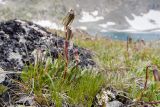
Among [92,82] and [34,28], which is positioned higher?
[34,28]

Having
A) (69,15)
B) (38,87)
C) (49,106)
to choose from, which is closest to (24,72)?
(38,87)

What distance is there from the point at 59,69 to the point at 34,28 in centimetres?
163

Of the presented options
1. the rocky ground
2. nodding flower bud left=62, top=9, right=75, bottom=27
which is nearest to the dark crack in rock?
the rocky ground

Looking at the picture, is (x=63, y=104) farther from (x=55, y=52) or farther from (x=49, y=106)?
(x=55, y=52)

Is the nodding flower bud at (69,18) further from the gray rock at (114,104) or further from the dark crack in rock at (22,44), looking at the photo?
the gray rock at (114,104)

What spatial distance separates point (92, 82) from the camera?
432cm

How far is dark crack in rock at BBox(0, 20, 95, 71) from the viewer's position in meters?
4.90

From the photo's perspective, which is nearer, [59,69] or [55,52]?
[59,69]

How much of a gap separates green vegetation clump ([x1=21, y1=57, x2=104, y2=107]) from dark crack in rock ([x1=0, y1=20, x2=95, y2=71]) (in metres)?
0.36

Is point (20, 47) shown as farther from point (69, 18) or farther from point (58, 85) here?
point (69, 18)

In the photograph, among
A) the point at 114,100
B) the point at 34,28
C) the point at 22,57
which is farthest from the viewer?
the point at 34,28

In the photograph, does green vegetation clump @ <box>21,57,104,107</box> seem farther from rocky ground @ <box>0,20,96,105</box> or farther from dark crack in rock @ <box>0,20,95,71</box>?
dark crack in rock @ <box>0,20,95,71</box>

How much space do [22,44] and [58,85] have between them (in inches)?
57.0

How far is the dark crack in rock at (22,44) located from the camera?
4902mm
